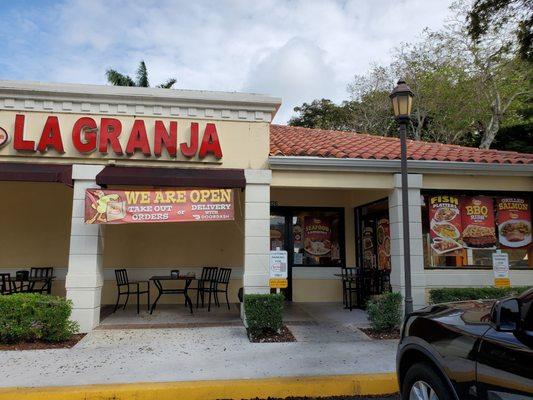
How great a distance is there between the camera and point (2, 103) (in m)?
8.18

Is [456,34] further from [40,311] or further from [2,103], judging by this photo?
[40,311]

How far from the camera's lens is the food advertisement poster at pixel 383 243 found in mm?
9953

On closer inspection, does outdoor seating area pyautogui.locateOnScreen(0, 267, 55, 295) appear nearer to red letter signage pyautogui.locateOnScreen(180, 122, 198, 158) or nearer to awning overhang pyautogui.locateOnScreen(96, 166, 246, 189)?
awning overhang pyautogui.locateOnScreen(96, 166, 246, 189)

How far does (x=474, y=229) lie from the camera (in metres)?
8.85

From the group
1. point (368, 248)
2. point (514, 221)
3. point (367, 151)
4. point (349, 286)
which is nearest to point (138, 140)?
point (367, 151)

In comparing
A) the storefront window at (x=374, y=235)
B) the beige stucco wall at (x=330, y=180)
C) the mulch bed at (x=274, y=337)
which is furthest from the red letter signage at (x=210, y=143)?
the storefront window at (x=374, y=235)

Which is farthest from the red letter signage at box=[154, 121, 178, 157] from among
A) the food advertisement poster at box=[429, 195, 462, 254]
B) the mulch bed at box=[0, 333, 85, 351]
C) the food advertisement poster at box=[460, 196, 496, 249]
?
the food advertisement poster at box=[460, 196, 496, 249]

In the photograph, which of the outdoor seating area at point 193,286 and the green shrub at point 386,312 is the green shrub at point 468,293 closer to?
the green shrub at point 386,312

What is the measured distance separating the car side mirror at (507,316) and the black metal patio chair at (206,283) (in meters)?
7.81

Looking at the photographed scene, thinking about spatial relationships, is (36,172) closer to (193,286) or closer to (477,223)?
(193,286)

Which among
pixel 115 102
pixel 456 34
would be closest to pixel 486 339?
pixel 115 102

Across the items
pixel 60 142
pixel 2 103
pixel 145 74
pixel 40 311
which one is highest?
pixel 145 74

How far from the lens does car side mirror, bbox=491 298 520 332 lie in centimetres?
273

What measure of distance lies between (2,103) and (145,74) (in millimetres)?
14779
